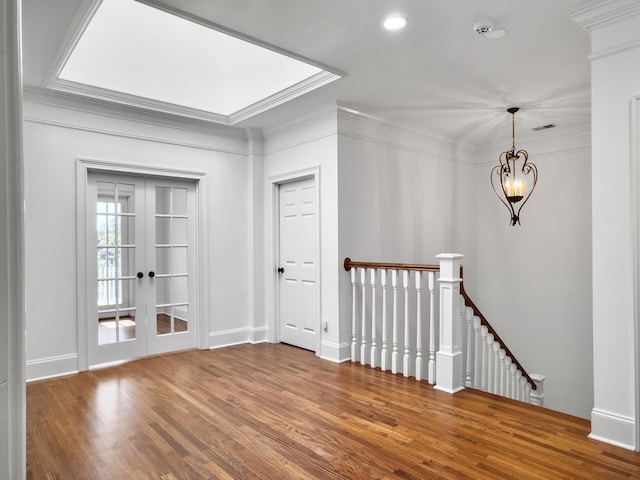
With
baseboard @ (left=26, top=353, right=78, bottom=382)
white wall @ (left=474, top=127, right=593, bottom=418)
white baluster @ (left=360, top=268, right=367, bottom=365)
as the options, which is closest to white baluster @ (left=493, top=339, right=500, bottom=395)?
white baluster @ (left=360, top=268, right=367, bottom=365)

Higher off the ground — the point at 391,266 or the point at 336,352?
the point at 391,266

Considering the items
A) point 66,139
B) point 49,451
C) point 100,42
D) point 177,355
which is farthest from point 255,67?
point 49,451

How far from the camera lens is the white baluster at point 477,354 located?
4023 millimetres

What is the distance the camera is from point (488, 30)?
295 cm

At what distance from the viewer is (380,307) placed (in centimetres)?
→ 472

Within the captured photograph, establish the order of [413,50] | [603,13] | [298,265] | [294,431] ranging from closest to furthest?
[603,13]
[294,431]
[413,50]
[298,265]

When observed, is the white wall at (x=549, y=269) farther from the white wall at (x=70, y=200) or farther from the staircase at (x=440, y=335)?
the white wall at (x=70, y=200)

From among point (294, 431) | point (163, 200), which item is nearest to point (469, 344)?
point (294, 431)

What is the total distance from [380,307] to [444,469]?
2.48 metres

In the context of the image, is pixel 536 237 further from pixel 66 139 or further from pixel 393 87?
pixel 66 139

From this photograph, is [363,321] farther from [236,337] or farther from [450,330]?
[236,337]

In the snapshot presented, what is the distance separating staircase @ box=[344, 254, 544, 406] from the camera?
3.56m

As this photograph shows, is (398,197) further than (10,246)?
Yes

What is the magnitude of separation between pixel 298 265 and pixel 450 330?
2102 millimetres
